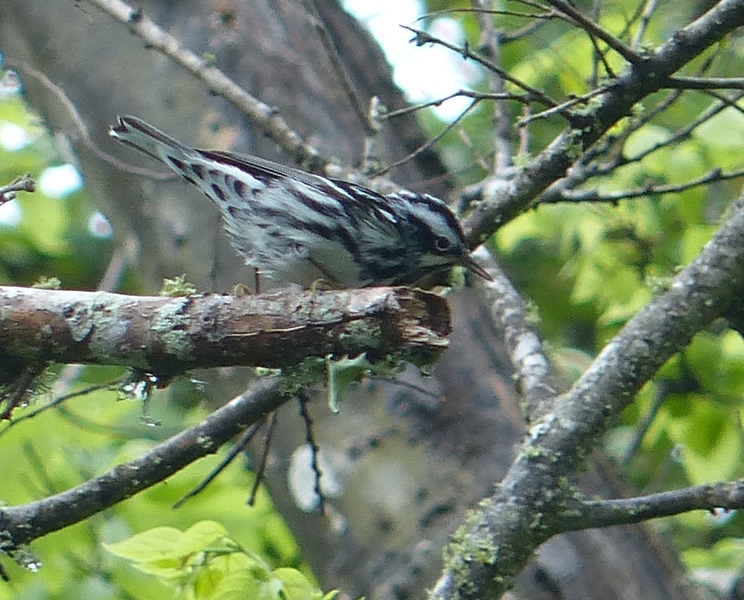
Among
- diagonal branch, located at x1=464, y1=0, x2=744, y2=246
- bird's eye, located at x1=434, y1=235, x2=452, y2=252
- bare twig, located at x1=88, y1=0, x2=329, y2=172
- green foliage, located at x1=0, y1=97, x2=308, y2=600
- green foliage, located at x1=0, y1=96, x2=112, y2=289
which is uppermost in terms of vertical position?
green foliage, located at x1=0, y1=96, x2=112, y2=289

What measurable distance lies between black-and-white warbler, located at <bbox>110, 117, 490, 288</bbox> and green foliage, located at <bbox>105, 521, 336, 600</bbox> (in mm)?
791

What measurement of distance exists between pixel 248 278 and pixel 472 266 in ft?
3.47

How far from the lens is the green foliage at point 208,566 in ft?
7.84

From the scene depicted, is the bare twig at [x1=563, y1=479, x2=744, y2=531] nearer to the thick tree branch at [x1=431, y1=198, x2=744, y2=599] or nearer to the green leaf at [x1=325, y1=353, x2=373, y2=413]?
the thick tree branch at [x1=431, y1=198, x2=744, y2=599]

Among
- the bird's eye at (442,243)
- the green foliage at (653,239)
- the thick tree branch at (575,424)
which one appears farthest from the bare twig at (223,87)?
the thick tree branch at (575,424)

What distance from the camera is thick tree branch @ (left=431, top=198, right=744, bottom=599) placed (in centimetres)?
254

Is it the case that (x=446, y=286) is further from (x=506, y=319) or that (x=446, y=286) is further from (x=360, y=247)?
(x=360, y=247)

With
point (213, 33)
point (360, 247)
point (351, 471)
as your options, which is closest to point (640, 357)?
point (360, 247)

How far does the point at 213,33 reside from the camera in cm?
416

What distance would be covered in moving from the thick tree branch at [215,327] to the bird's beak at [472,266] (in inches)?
35.0

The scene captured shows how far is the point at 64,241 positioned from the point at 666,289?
4698mm

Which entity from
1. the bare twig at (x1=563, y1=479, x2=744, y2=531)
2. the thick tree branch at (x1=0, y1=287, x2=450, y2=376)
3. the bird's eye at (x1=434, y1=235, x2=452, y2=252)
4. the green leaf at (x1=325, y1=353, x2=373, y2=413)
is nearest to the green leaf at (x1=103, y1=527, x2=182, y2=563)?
the thick tree branch at (x1=0, y1=287, x2=450, y2=376)

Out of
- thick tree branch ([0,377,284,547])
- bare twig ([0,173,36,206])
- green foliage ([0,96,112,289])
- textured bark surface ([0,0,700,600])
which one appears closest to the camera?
bare twig ([0,173,36,206])

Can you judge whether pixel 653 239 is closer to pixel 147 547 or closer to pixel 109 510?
pixel 109 510
